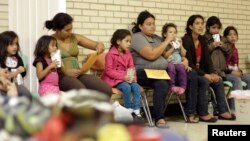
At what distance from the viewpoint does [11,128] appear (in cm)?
64

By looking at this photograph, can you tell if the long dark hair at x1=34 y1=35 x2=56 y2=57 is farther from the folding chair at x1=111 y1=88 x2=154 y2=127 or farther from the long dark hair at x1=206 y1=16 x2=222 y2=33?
the long dark hair at x1=206 y1=16 x2=222 y2=33

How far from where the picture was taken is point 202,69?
5.44m

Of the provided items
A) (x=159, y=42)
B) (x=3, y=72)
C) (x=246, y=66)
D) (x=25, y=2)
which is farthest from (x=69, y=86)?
(x=246, y=66)

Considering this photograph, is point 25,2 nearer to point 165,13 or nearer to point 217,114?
point 165,13

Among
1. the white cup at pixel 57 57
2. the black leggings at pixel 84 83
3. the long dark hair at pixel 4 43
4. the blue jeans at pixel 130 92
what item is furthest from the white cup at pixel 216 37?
the long dark hair at pixel 4 43

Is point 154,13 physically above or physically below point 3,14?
above

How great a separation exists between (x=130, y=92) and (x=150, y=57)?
606 millimetres

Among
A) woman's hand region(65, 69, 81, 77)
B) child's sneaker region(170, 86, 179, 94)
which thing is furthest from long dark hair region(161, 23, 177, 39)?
woman's hand region(65, 69, 81, 77)

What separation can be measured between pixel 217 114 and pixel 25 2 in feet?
10.0

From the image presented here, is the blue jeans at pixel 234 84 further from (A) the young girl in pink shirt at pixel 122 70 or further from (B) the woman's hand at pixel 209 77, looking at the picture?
(A) the young girl in pink shirt at pixel 122 70

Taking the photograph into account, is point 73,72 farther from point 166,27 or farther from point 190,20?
point 190,20

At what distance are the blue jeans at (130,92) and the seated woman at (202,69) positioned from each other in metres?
0.98

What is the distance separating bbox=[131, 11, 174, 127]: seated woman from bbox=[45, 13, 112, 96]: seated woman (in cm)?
66

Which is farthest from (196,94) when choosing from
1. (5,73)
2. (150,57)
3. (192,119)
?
(5,73)
